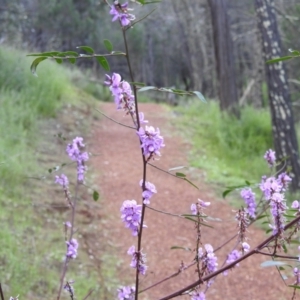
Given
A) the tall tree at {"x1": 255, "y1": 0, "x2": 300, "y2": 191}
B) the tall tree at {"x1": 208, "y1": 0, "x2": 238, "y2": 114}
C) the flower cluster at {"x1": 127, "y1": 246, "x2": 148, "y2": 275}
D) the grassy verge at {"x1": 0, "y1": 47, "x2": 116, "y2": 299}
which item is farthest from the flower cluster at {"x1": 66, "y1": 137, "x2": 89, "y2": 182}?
the tall tree at {"x1": 208, "y1": 0, "x2": 238, "y2": 114}

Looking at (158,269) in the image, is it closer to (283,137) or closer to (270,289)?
(270,289)

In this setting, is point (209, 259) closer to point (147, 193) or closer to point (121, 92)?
point (147, 193)

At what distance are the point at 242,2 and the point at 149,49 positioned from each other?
21.1 feet

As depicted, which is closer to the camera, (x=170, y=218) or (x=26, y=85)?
(x=170, y=218)

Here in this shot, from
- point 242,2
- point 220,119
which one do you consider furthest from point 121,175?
point 242,2

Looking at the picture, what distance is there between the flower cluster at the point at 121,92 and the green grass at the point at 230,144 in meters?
5.45

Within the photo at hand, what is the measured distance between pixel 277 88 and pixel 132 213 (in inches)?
216

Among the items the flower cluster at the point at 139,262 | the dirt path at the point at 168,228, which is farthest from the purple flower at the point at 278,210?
the dirt path at the point at 168,228

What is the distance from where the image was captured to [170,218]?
5312 mm

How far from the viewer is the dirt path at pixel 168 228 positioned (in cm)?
385

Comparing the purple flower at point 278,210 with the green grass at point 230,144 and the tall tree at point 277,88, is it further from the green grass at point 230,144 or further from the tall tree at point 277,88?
the green grass at point 230,144

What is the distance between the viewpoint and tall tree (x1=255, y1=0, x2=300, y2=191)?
20.1 feet

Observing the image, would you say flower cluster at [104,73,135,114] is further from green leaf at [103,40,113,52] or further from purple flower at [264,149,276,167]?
purple flower at [264,149,276,167]

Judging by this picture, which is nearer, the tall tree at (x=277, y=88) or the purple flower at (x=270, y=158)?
the purple flower at (x=270, y=158)
